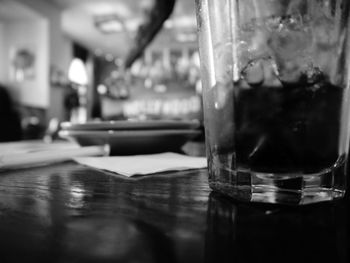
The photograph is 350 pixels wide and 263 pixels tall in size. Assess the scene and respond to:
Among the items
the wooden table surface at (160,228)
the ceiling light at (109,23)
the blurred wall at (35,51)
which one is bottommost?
the wooden table surface at (160,228)

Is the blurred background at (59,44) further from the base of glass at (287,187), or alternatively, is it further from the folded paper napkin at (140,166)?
the base of glass at (287,187)

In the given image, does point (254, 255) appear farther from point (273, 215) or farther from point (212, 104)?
point (212, 104)

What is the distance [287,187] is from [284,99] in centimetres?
7

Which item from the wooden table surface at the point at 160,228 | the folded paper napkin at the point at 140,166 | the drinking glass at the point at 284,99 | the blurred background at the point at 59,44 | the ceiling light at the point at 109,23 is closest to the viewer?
the wooden table surface at the point at 160,228

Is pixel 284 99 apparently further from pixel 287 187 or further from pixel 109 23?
pixel 109 23

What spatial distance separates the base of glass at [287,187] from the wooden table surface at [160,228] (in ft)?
0.03

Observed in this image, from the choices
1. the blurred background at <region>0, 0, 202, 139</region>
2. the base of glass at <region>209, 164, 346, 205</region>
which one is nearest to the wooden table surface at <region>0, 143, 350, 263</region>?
the base of glass at <region>209, 164, 346, 205</region>

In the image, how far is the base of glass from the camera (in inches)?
9.0

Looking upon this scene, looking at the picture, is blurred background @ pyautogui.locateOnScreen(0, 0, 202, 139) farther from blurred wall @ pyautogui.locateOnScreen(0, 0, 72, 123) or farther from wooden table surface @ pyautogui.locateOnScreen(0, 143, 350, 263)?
wooden table surface @ pyautogui.locateOnScreen(0, 143, 350, 263)

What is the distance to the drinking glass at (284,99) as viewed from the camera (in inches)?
9.5

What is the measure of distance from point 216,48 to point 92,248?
204 millimetres

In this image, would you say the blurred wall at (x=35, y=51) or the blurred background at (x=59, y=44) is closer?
the blurred background at (x=59, y=44)

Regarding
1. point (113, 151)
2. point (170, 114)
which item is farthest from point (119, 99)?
point (113, 151)

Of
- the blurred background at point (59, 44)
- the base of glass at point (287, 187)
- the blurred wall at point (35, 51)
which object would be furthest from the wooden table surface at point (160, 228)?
the blurred wall at point (35, 51)
